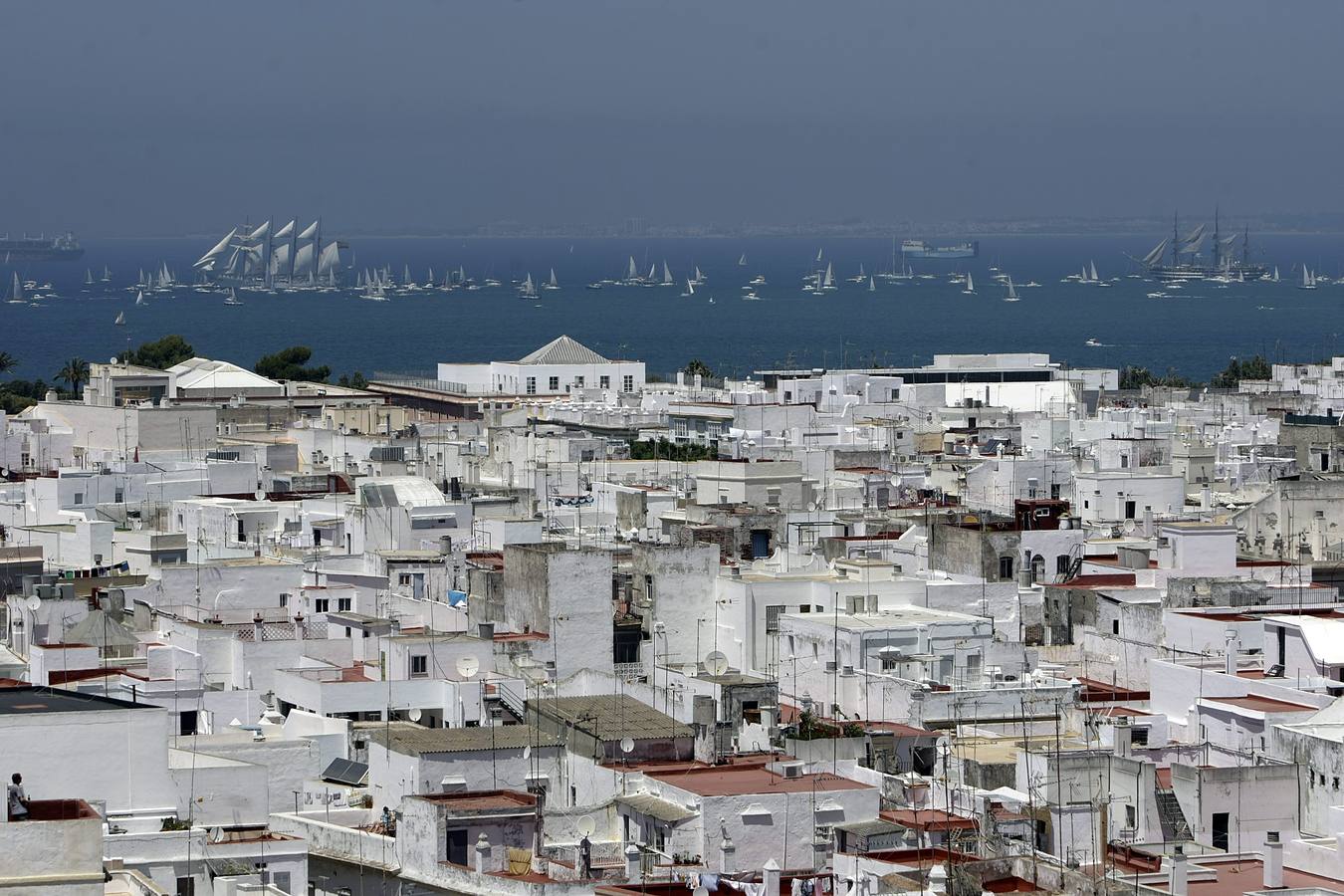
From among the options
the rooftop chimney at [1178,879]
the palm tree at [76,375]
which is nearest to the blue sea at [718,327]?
the palm tree at [76,375]

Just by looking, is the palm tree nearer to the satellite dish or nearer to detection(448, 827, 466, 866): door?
the satellite dish

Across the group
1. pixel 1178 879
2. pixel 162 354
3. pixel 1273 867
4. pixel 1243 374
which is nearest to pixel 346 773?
pixel 1178 879

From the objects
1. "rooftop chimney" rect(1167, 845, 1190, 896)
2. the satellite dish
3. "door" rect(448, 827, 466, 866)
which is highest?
the satellite dish

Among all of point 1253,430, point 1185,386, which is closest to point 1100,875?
point 1253,430

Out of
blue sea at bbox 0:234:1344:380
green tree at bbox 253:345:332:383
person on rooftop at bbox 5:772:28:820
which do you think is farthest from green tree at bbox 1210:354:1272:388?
person on rooftop at bbox 5:772:28:820

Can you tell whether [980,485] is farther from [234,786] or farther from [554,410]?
[234,786]

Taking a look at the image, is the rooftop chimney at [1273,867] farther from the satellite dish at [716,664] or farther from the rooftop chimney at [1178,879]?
the satellite dish at [716,664]
